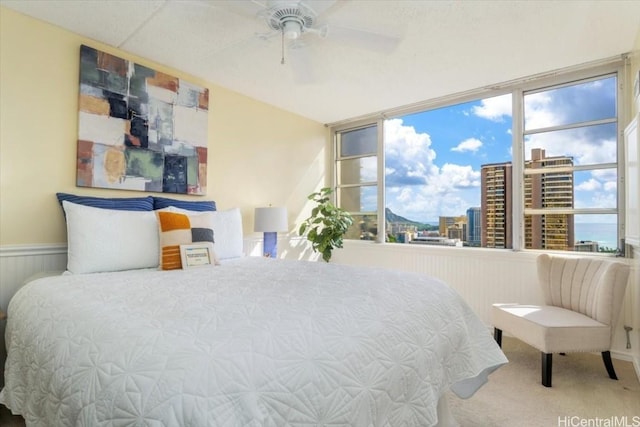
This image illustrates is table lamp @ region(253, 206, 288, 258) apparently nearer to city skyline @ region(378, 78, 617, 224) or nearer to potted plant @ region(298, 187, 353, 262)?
potted plant @ region(298, 187, 353, 262)

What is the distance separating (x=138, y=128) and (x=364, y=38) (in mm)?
1929

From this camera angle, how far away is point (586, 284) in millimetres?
2496

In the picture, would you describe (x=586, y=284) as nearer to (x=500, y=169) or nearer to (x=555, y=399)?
(x=555, y=399)

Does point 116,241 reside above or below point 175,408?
above

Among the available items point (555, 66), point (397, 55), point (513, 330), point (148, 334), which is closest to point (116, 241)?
point (148, 334)

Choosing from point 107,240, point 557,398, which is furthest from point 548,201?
point 107,240

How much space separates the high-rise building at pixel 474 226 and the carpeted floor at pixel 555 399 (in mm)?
1305

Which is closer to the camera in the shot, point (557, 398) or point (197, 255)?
point (557, 398)

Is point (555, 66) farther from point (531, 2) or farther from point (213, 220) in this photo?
point (213, 220)

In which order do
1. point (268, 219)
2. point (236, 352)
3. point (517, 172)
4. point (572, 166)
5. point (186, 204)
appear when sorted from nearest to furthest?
point (236, 352)
point (186, 204)
point (572, 166)
point (517, 172)
point (268, 219)

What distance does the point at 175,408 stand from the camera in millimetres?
756

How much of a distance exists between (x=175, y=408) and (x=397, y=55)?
280 cm

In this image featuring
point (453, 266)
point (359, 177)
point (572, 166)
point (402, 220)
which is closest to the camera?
point (572, 166)

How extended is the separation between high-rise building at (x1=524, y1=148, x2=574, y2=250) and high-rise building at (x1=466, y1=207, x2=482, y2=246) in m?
0.43
